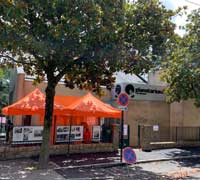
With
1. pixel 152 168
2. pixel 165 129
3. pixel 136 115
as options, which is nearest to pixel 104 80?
pixel 152 168

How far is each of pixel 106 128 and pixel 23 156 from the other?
521cm

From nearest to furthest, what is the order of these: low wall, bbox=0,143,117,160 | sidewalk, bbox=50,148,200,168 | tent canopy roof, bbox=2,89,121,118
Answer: sidewalk, bbox=50,148,200,168, low wall, bbox=0,143,117,160, tent canopy roof, bbox=2,89,121,118

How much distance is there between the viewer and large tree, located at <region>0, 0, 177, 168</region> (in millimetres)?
10078

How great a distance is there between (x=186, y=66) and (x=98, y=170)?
28.1 ft

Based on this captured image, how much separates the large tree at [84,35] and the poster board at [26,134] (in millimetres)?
2929

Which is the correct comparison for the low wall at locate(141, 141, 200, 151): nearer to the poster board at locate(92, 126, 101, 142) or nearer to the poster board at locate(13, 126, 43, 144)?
the poster board at locate(92, 126, 101, 142)

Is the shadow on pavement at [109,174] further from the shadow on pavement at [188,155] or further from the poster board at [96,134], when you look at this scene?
the poster board at [96,134]

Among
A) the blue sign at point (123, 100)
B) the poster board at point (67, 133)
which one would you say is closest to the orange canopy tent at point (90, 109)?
the poster board at point (67, 133)

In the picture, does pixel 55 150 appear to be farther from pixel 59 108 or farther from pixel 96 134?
pixel 96 134

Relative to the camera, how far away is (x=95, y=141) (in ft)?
54.4

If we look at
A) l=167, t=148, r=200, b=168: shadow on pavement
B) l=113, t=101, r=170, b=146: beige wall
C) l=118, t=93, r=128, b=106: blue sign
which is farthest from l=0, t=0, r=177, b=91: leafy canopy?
l=113, t=101, r=170, b=146: beige wall

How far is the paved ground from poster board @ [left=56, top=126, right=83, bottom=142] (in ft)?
4.50

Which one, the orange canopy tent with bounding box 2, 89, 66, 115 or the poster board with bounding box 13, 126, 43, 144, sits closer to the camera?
the orange canopy tent with bounding box 2, 89, 66, 115

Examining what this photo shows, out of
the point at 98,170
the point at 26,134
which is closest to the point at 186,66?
the point at 98,170
